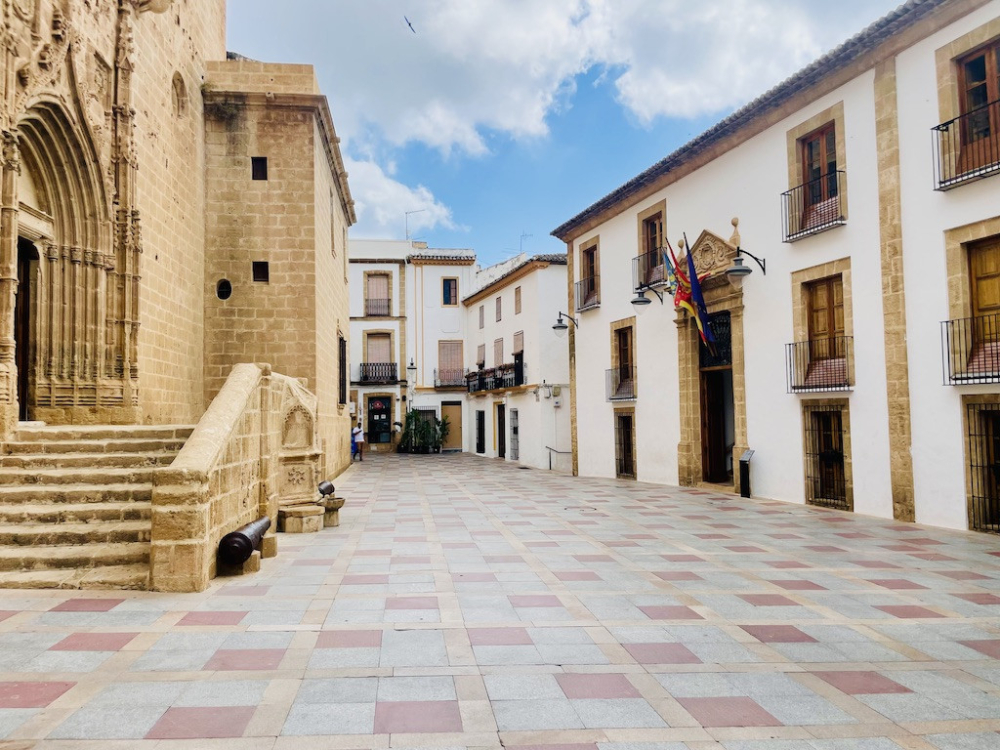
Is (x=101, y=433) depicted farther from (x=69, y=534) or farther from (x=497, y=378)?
(x=497, y=378)

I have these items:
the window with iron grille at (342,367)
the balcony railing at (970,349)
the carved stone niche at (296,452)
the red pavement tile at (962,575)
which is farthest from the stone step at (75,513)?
the window with iron grille at (342,367)

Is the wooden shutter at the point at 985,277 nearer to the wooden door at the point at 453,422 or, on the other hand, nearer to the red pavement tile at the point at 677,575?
the red pavement tile at the point at 677,575

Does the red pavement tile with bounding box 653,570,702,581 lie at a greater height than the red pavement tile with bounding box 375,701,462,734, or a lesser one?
lesser

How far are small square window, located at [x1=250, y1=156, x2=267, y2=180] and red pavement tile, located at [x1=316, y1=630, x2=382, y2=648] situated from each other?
10734 millimetres

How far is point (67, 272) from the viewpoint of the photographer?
28.3ft

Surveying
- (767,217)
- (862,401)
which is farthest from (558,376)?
(862,401)

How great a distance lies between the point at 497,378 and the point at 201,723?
76.8ft

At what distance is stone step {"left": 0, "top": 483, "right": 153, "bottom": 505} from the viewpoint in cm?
584

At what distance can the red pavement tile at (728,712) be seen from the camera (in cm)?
303

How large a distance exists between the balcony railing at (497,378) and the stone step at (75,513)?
1841cm

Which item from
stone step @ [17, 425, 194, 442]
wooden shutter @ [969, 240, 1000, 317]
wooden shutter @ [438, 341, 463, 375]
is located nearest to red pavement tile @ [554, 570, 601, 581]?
stone step @ [17, 425, 194, 442]

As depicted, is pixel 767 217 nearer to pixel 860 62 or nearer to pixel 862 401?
pixel 860 62

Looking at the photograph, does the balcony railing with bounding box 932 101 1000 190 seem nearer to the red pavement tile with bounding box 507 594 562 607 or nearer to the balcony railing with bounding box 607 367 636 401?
the red pavement tile with bounding box 507 594 562 607

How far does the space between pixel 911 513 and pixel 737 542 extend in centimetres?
319
